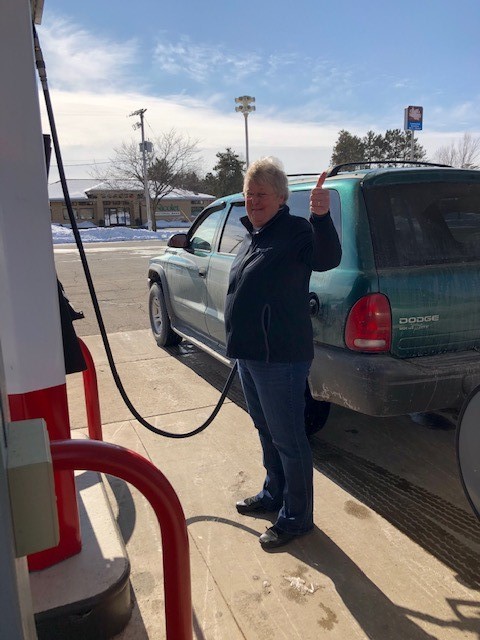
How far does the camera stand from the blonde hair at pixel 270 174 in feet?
8.25

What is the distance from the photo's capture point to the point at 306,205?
3.82 m

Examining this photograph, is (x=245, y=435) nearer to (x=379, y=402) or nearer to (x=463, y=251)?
(x=379, y=402)

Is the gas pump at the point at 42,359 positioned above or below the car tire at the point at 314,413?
above

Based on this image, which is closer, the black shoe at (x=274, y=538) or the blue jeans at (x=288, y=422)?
the blue jeans at (x=288, y=422)

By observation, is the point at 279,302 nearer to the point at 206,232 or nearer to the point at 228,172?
the point at 206,232

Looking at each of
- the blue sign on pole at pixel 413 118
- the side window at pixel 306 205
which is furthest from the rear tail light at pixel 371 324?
the blue sign on pole at pixel 413 118

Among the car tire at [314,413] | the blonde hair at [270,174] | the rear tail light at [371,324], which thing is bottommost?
the car tire at [314,413]

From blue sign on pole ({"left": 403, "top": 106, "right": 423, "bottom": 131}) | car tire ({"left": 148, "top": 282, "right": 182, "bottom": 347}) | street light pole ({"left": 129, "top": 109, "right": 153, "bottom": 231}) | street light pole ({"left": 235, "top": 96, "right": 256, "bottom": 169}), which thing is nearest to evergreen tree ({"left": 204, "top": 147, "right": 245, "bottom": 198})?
street light pole ({"left": 129, "top": 109, "right": 153, "bottom": 231})

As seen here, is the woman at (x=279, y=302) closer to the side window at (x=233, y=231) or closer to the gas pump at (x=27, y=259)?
the gas pump at (x=27, y=259)

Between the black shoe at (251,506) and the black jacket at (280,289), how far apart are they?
0.99m

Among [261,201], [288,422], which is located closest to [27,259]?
[261,201]

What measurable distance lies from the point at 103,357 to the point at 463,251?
4338mm

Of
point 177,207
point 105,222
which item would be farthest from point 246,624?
point 177,207

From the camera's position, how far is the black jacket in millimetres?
2494
